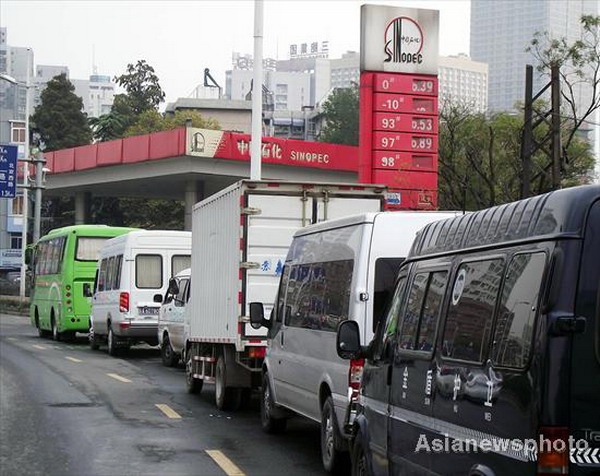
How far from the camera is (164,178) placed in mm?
54000

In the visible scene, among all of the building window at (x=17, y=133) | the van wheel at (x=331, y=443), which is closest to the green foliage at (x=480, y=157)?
the van wheel at (x=331, y=443)

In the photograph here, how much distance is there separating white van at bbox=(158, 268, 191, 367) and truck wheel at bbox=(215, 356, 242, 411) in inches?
199

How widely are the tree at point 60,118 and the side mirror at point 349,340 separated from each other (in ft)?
340

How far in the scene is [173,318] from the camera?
23109mm

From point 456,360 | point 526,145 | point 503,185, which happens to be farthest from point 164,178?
point 456,360

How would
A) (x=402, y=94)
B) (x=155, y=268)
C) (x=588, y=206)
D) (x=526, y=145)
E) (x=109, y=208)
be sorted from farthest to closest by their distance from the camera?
(x=109, y=208), (x=402, y=94), (x=155, y=268), (x=526, y=145), (x=588, y=206)

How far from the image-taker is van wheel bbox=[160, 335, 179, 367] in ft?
79.8

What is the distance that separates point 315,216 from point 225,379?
104 inches

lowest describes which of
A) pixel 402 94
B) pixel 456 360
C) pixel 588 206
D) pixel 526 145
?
pixel 456 360

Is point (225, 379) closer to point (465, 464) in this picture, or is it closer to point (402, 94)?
point (465, 464)

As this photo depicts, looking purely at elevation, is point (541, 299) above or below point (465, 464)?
above

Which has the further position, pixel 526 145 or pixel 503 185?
pixel 503 185

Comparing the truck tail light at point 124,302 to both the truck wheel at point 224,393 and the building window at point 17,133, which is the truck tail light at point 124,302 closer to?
the truck wheel at point 224,393

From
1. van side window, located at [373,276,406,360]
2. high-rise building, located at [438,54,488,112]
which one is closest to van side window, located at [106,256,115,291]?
van side window, located at [373,276,406,360]
